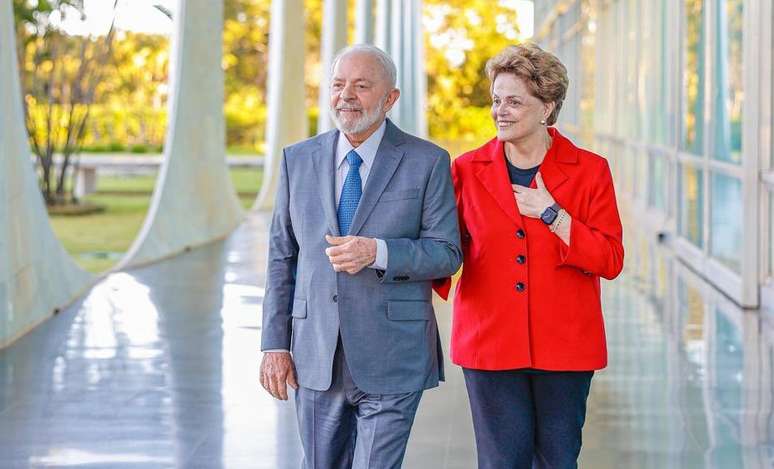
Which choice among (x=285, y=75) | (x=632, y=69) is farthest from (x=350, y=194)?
(x=632, y=69)

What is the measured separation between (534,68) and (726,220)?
773cm

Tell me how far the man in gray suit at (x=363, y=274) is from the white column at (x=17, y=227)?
15.4 feet

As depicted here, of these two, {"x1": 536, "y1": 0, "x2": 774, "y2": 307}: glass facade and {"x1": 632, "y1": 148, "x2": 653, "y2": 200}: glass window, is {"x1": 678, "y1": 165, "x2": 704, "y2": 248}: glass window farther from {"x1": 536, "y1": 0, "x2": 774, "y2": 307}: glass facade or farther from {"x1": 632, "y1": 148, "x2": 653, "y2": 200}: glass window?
{"x1": 632, "y1": 148, "x2": 653, "y2": 200}: glass window

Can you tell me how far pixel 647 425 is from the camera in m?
5.39

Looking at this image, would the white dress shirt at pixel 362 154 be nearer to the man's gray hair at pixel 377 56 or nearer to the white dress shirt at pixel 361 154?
the white dress shirt at pixel 361 154

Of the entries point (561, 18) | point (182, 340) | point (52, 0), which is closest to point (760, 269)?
point (182, 340)

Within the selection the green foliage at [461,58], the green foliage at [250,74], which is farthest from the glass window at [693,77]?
the green foliage at [461,58]

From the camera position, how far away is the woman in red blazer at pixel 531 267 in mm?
3020

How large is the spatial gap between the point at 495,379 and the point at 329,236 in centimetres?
52

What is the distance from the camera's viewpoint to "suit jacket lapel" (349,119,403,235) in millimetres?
2988

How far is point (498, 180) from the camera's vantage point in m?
3.05

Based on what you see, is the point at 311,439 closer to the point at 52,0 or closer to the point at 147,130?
the point at 52,0

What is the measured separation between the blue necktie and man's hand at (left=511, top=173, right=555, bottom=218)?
1.14 feet

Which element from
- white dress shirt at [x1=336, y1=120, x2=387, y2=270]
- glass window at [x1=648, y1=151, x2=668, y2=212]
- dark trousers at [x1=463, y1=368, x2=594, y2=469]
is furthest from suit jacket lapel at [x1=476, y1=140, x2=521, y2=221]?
glass window at [x1=648, y1=151, x2=668, y2=212]
